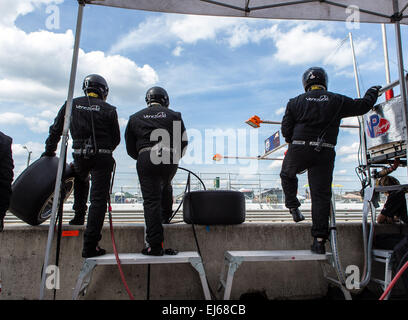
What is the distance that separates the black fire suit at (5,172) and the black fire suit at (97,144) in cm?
47

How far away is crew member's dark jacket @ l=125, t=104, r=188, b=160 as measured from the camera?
2.94 metres

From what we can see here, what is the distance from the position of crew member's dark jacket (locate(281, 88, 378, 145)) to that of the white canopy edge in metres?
1.16

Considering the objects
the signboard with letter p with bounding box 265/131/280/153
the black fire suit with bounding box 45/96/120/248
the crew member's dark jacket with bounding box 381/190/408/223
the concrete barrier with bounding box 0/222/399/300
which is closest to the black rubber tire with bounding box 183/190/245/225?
the concrete barrier with bounding box 0/222/399/300

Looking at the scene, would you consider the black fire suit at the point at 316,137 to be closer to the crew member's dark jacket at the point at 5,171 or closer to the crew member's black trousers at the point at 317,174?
the crew member's black trousers at the point at 317,174

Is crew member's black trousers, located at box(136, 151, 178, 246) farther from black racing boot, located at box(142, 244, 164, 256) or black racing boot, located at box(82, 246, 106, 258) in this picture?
black racing boot, located at box(82, 246, 106, 258)

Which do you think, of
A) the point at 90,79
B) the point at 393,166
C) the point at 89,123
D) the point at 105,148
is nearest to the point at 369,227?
the point at 393,166

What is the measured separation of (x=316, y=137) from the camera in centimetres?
299

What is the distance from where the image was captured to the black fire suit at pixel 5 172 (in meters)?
2.68

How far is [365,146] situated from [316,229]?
1715mm

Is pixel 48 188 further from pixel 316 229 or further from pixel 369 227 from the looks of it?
pixel 369 227
